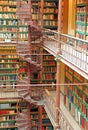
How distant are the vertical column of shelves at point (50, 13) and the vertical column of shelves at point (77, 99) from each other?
1872 mm

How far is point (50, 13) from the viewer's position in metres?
9.91

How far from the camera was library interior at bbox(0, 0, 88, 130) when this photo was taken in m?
7.66

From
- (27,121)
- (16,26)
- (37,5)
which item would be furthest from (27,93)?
(37,5)

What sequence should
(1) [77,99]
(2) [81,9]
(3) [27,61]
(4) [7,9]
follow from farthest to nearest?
(4) [7,9], (3) [27,61], (1) [77,99], (2) [81,9]

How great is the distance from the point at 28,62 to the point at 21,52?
34cm

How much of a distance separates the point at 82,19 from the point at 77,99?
194 cm

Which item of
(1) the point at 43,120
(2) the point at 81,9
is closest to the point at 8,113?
(1) the point at 43,120

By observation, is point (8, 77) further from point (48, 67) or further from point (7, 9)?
point (7, 9)

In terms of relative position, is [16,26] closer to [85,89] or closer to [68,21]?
[68,21]

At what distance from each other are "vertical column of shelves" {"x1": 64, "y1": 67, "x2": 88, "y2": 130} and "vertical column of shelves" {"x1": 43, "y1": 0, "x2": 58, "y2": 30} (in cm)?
187

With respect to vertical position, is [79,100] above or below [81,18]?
below

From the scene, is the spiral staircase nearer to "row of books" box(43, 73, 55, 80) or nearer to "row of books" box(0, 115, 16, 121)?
"row of books" box(0, 115, 16, 121)

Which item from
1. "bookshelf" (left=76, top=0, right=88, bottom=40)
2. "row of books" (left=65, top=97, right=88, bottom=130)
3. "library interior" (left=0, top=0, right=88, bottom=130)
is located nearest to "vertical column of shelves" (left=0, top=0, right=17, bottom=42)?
"library interior" (left=0, top=0, right=88, bottom=130)

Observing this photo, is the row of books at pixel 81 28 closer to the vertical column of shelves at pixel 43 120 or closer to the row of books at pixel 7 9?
the row of books at pixel 7 9
